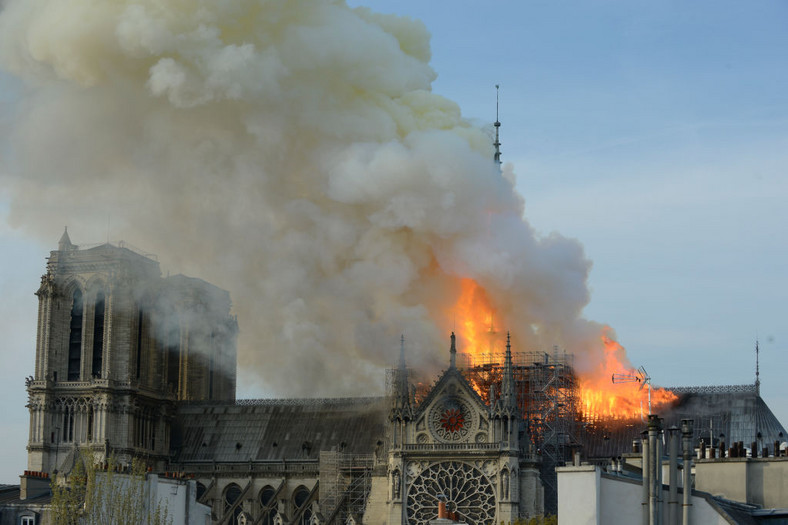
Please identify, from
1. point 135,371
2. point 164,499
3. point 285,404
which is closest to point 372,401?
point 285,404

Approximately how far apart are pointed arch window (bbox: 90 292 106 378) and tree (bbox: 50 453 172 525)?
158ft

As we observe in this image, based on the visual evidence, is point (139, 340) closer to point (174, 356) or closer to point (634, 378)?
point (174, 356)

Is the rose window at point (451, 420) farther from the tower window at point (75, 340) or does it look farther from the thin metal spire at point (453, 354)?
the tower window at point (75, 340)

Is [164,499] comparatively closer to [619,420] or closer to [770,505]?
[770,505]

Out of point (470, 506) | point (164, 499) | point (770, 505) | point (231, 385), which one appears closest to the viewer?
point (770, 505)

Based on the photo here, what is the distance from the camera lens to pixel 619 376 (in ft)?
326

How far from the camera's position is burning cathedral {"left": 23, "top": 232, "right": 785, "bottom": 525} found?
9394cm

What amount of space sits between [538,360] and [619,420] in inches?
255

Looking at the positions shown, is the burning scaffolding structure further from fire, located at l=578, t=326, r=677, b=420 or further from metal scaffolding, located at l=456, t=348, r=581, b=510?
fire, located at l=578, t=326, r=677, b=420

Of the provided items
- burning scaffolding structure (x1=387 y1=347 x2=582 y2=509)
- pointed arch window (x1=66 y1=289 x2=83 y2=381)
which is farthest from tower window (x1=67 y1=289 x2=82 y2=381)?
burning scaffolding structure (x1=387 y1=347 x2=582 y2=509)

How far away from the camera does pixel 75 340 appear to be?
382 ft

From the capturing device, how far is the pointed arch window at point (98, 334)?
115188 mm

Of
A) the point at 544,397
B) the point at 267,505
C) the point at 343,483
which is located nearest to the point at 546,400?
the point at 544,397

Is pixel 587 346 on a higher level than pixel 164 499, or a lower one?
higher
